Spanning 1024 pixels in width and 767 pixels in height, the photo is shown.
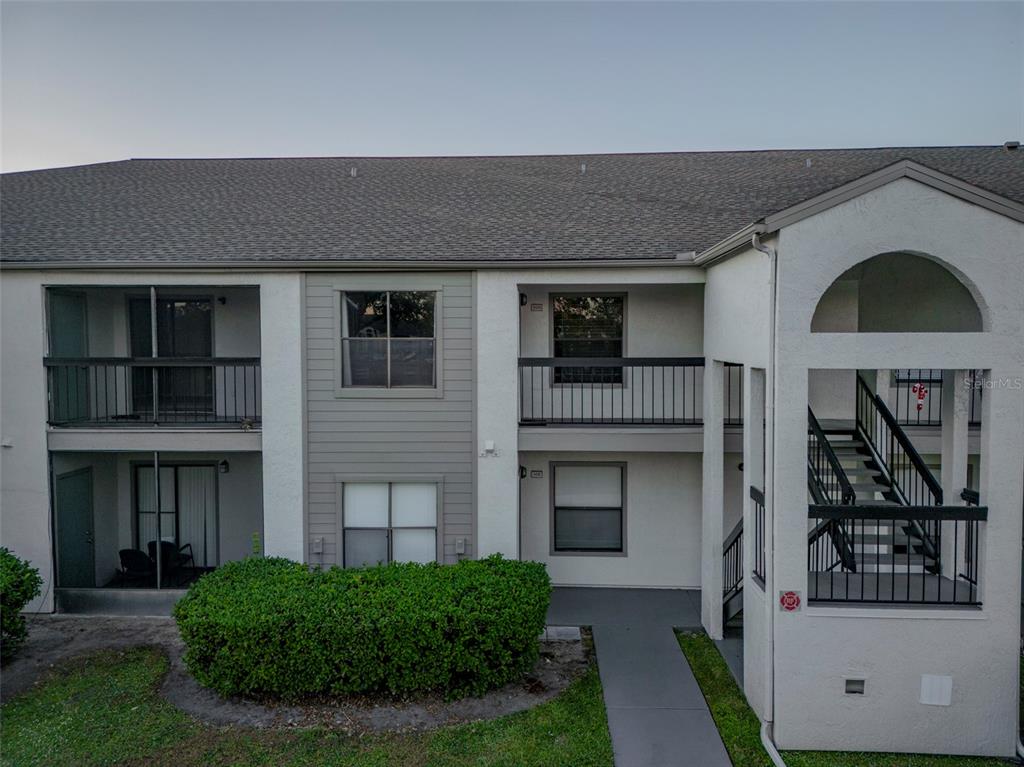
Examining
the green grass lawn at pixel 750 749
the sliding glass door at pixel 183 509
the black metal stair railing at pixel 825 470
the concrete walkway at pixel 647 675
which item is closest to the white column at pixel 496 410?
the concrete walkway at pixel 647 675

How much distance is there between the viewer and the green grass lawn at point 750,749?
6.28 m

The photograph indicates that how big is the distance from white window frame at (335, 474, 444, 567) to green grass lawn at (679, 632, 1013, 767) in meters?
4.26

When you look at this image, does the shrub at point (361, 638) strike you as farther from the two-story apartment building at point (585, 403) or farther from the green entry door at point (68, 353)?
the green entry door at point (68, 353)

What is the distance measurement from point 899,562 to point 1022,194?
7.76 metres

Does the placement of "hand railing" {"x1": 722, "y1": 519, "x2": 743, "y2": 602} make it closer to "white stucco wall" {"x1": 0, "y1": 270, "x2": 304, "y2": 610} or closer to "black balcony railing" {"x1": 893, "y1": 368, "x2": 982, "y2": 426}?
"black balcony railing" {"x1": 893, "y1": 368, "x2": 982, "y2": 426}

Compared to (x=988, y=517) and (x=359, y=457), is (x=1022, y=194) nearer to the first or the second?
(x=988, y=517)

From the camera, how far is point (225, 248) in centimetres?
1016

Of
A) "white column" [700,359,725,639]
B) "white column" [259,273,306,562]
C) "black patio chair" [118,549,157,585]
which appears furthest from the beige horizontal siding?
"white column" [700,359,725,639]

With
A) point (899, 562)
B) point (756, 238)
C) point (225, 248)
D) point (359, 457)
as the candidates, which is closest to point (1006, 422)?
point (899, 562)

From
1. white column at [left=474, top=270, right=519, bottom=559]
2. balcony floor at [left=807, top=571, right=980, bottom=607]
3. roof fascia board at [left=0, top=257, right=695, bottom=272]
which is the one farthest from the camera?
white column at [left=474, top=270, right=519, bottom=559]

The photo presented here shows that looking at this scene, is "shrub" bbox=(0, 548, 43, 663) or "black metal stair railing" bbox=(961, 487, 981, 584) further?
"shrub" bbox=(0, 548, 43, 663)

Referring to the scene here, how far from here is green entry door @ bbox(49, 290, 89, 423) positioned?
1030 cm

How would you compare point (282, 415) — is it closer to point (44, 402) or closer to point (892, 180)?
point (44, 402)

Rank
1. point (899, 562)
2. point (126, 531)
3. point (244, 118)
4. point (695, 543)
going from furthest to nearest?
1. point (244, 118)
2. point (126, 531)
3. point (695, 543)
4. point (899, 562)
